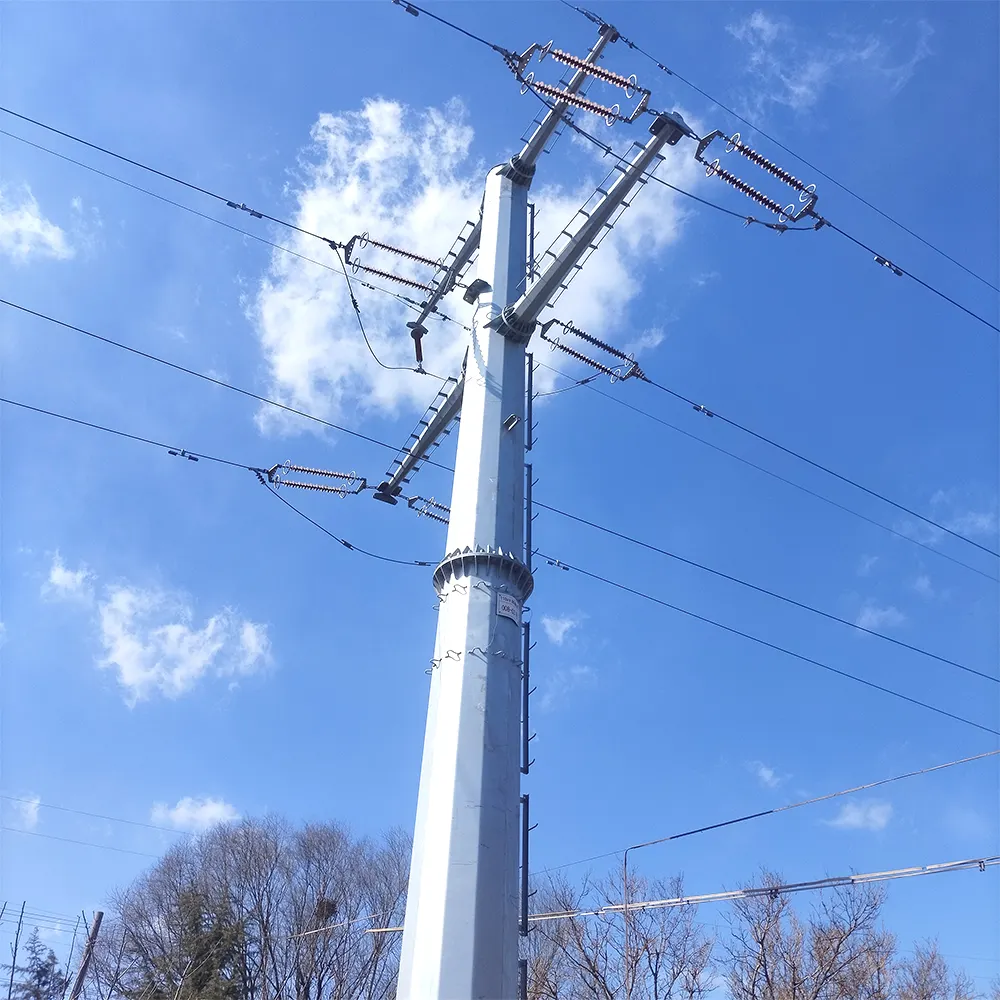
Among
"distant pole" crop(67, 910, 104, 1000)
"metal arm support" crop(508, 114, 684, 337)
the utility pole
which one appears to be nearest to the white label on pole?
the utility pole

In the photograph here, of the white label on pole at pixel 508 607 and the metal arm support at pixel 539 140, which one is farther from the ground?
the metal arm support at pixel 539 140

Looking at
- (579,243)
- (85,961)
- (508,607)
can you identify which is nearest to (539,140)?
(579,243)

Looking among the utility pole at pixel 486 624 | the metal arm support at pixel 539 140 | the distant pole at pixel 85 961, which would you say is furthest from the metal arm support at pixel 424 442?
the distant pole at pixel 85 961

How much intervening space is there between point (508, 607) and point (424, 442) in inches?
262

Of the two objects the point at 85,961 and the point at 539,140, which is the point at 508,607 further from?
the point at 85,961

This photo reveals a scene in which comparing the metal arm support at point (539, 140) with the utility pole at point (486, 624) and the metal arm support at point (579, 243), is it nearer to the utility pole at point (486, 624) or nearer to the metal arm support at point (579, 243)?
the utility pole at point (486, 624)

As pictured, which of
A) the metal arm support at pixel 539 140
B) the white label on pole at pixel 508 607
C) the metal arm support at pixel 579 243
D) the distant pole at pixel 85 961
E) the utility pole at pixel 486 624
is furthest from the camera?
the distant pole at pixel 85 961

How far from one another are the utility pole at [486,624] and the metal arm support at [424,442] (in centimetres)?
4

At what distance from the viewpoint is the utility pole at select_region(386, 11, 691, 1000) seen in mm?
10727

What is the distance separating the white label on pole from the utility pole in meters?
0.02

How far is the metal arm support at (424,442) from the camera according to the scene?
18.1 m

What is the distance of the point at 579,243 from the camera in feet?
51.2

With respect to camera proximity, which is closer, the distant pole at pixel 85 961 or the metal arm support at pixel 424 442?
the metal arm support at pixel 424 442

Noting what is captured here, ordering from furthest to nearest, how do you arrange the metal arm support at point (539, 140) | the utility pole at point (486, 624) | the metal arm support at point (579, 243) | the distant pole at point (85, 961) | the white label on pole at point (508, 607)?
1. the distant pole at point (85, 961)
2. the metal arm support at point (539, 140)
3. the metal arm support at point (579, 243)
4. the white label on pole at point (508, 607)
5. the utility pole at point (486, 624)
